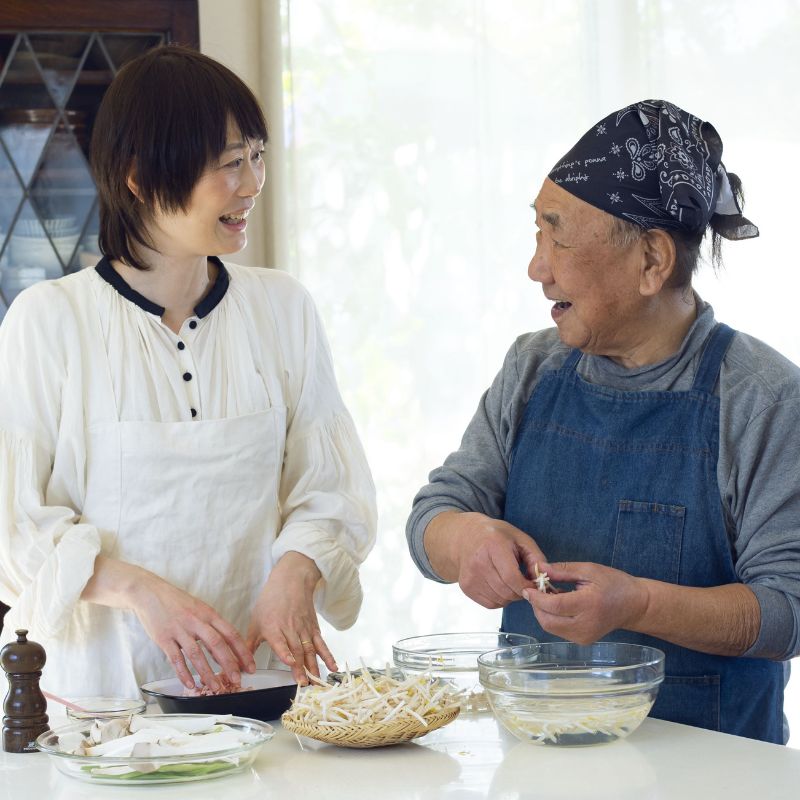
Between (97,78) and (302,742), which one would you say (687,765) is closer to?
(302,742)

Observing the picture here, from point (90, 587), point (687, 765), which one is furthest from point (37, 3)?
point (687, 765)

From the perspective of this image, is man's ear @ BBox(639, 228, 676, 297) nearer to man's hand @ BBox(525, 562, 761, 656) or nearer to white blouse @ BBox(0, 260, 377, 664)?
man's hand @ BBox(525, 562, 761, 656)

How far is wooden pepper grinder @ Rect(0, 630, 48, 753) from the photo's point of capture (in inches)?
57.2

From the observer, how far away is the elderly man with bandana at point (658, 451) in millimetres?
1601

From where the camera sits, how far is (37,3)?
313 centimetres

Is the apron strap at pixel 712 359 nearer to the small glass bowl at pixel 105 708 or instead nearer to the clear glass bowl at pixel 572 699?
the clear glass bowl at pixel 572 699

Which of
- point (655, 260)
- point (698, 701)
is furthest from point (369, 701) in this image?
point (655, 260)

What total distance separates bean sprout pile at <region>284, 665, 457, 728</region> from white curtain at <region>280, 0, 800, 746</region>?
106cm

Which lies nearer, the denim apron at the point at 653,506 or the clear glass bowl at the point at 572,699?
Answer: the clear glass bowl at the point at 572,699

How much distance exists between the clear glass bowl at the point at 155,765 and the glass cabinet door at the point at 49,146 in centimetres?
211

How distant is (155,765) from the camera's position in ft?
4.17

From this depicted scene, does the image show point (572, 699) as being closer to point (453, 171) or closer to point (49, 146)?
point (453, 171)

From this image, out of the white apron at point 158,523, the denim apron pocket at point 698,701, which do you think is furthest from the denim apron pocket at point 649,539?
the white apron at point 158,523

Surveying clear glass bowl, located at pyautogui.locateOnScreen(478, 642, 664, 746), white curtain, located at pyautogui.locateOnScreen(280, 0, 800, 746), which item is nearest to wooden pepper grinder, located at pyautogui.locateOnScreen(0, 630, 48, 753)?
clear glass bowl, located at pyautogui.locateOnScreen(478, 642, 664, 746)
